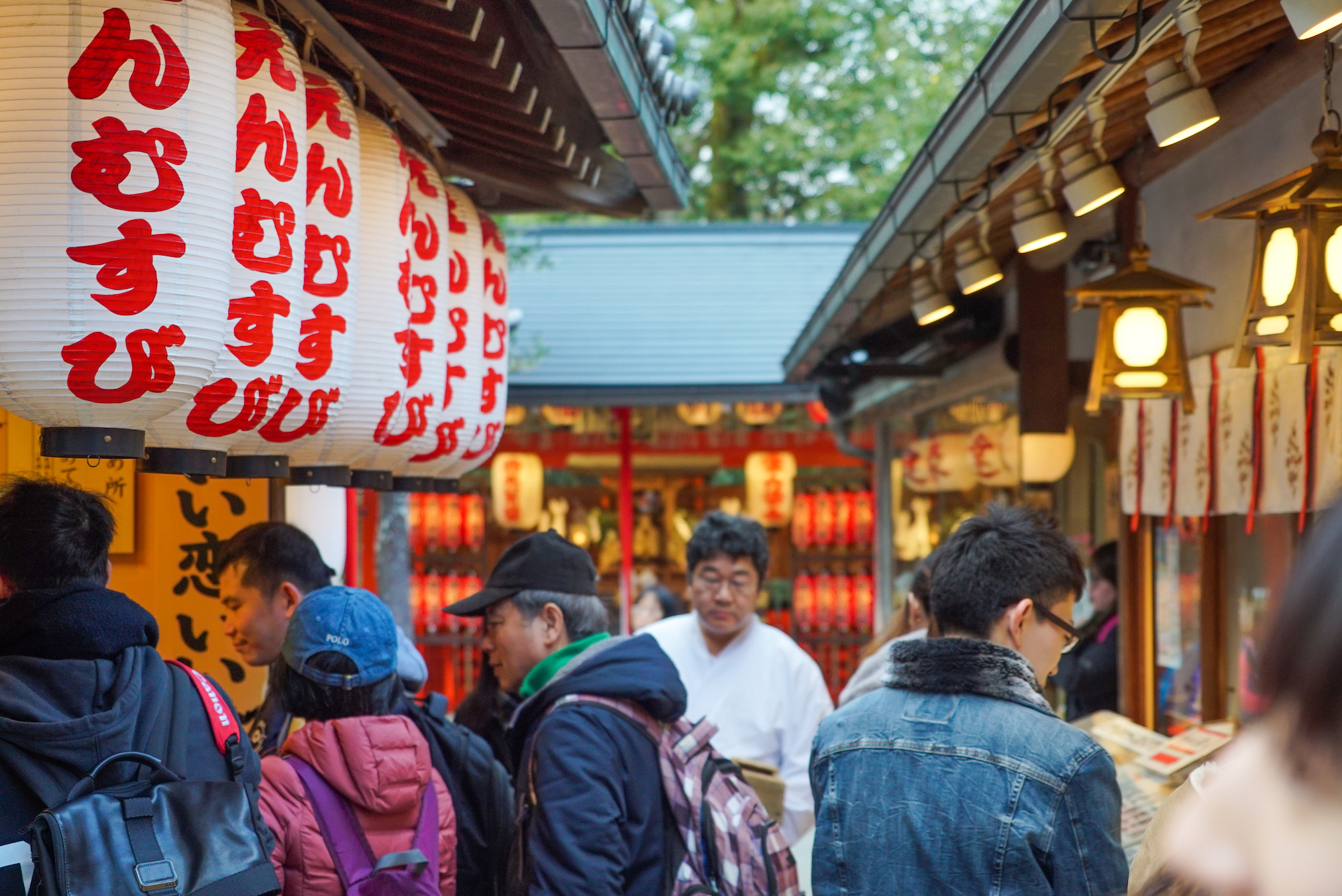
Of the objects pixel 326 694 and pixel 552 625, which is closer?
pixel 326 694

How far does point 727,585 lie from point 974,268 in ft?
6.00

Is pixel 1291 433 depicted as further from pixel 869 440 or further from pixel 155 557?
pixel 869 440

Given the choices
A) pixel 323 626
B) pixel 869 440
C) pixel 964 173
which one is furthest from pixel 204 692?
pixel 869 440

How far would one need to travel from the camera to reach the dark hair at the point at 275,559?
13.0 ft

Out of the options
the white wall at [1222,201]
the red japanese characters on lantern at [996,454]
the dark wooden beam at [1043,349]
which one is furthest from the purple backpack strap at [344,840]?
the red japanese characters on lantern at [996,454]

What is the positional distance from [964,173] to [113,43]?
2.87m

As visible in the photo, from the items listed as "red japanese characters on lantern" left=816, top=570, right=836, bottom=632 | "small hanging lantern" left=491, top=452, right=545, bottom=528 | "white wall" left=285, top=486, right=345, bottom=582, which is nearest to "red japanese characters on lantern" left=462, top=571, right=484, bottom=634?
"small hanging lantern" left=491, top=452, right=545, bottom=528

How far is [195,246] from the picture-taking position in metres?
2.51

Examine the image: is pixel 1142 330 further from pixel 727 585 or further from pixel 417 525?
pixel 417 525

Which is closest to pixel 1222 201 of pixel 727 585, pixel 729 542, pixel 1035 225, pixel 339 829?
pixel 1035 225

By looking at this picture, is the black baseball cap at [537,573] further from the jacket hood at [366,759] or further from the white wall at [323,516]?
the white wall at [323,516]

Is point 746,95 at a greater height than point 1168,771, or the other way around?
point 746,95

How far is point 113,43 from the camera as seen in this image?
240 cm

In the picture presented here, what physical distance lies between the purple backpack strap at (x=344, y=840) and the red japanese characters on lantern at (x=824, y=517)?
1023cm
